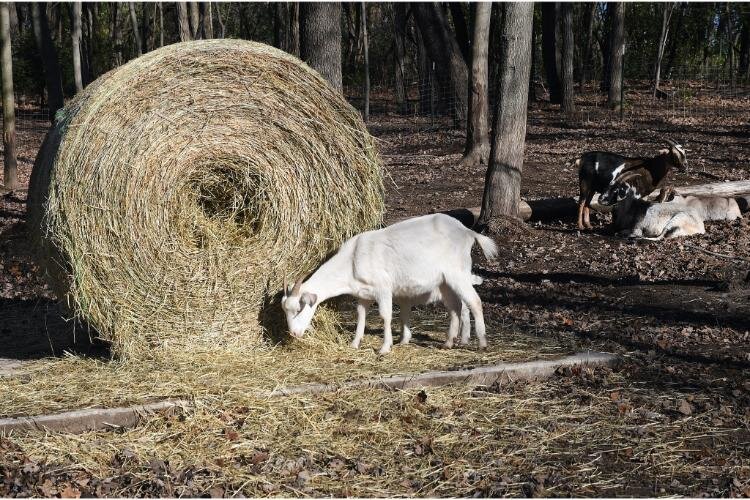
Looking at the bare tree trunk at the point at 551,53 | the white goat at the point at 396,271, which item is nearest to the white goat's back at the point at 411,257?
the white goat at the point at 396,271

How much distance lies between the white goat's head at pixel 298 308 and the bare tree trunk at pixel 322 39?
3967mm

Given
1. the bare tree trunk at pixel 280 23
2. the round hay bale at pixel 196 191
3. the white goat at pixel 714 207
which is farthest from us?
the bare tree trunk at pixel 280 23

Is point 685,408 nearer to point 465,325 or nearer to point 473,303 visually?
point 473,303

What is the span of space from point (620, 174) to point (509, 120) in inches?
77.2

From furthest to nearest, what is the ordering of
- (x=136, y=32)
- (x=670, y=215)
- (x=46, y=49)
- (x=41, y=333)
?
(x=136, y=32) < (x=46, y=49) < (x=670, y=215) < (x=41, y=333)

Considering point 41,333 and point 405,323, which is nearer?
point 405,323

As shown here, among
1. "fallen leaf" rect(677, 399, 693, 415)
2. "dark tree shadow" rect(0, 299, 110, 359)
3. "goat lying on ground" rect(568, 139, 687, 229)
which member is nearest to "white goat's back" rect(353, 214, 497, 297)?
"fallen leaf" rect(677, 399, 693, 415)

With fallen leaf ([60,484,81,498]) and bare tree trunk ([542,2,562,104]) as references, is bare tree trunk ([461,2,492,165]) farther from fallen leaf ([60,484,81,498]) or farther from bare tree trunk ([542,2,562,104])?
fallen leaf ([60,484,81,498])

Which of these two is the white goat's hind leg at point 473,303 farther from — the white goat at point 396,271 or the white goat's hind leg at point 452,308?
the white goat's hind leg at point 452,308

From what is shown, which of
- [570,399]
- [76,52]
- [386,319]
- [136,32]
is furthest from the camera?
[136,32]

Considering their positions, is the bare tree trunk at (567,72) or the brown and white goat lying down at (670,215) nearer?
the brown and white goat lying down at (670,215)

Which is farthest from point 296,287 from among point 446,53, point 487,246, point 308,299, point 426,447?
point 446,53

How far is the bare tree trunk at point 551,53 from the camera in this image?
25219 mm

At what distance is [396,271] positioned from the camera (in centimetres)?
712
